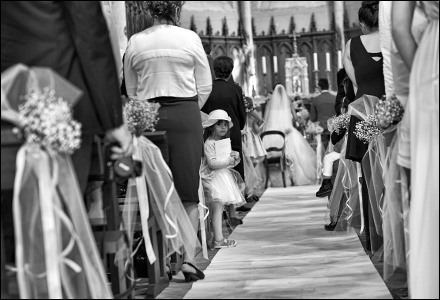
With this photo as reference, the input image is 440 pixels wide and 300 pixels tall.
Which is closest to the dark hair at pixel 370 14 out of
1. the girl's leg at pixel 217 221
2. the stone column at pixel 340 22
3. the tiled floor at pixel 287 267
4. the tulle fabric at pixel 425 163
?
the tiled floor at pixel 287 267

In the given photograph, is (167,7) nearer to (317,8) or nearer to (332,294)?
(332,294)

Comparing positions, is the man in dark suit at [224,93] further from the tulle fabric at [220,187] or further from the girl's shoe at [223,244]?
the girl's shoe at [223,244]

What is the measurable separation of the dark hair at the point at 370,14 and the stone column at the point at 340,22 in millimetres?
15219

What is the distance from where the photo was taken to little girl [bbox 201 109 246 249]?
21.7 ft

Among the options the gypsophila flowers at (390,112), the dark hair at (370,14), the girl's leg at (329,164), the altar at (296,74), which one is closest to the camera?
the gypsophila flowers at (390,112)

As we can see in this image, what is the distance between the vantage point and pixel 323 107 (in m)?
14.0

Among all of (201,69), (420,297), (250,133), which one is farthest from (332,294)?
(250,133)

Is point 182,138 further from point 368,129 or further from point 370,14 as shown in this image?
point 370,14

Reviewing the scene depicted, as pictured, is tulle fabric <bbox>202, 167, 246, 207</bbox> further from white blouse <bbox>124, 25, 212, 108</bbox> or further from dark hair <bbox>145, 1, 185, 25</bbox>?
dark hair <bbox>145, 1, 185, 25</bbox>

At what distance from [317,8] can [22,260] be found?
19.2 meters

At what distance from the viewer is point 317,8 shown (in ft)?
70.8

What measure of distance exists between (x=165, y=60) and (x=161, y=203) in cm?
92

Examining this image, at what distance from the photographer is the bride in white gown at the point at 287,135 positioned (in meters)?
13.1

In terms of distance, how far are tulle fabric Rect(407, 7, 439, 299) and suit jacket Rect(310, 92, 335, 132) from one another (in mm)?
10153
